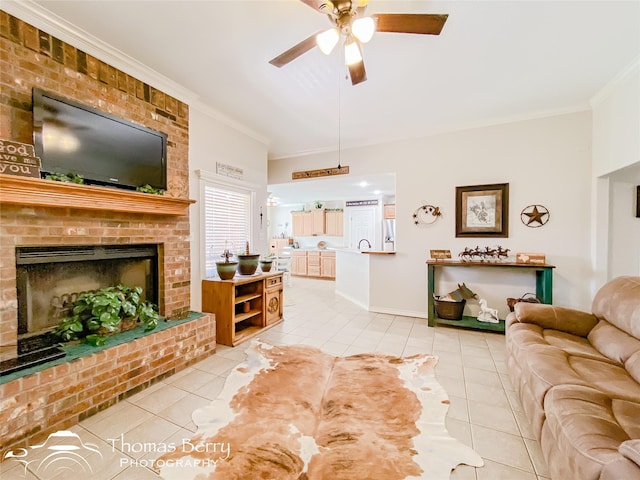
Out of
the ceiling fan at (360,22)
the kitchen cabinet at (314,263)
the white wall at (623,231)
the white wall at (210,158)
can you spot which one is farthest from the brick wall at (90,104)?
the kitchen cabinet at (314,263)

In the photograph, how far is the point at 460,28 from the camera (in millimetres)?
1924

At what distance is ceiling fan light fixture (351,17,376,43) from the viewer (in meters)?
1.43

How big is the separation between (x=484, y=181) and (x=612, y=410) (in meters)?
2.94

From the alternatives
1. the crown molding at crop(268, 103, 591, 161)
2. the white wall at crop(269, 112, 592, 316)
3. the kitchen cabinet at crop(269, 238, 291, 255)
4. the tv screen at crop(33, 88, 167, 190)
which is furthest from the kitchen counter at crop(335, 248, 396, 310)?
the kitchen cabinet at crop(269, 238, 291, 255)

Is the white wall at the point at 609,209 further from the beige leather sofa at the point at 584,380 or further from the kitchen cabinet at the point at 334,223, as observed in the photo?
the kitchen cabinet at the point at 334,223

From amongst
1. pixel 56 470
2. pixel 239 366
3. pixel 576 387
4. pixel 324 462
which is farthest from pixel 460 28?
pixel 56 470

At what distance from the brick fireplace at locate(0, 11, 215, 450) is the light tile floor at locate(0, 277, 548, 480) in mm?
171

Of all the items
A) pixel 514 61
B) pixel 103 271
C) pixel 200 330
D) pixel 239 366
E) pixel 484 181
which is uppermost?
pixel 514 61

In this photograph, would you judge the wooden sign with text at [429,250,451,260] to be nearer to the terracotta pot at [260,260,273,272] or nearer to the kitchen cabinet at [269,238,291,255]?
the terracotta pot at [260,260,273,272]

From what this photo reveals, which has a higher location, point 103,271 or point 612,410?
point 103,271

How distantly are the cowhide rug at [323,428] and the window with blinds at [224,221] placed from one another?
1560mm

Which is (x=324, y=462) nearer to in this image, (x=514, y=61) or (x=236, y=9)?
(x=236, y=9)

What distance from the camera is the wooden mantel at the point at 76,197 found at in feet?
5.36

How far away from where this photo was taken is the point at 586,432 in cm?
109
